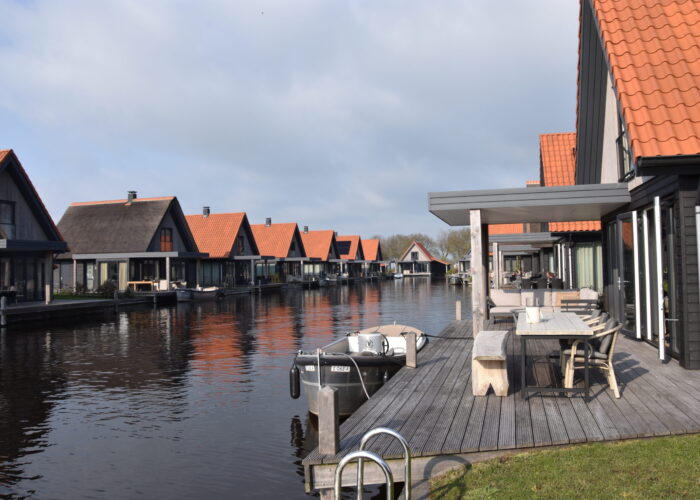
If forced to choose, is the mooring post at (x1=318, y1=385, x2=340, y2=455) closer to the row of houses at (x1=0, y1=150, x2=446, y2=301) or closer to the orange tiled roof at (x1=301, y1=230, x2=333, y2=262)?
the row of houses at (x1=0, y1=150, x2=446, y2=301)

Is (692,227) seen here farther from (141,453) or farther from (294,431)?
(141,453)

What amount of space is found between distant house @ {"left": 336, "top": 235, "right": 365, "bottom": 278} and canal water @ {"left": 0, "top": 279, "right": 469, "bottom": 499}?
64.2 metres

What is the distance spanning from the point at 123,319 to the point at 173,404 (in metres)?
16.0

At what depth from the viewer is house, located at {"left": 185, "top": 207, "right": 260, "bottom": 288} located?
4825 centimetres

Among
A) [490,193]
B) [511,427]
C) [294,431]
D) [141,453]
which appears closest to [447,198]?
[490,193]

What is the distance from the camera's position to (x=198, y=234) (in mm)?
50531

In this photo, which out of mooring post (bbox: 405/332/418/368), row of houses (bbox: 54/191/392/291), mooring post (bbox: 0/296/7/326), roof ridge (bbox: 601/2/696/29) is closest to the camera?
mooring post (bbox: 405/332/418/368)

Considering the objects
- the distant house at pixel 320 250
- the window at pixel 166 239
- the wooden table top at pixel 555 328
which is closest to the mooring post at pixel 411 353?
the wooden table top at pixel 555 328

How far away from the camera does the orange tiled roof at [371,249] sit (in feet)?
311

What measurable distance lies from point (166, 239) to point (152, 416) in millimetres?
33396

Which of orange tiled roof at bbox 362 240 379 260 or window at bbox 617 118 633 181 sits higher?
orange tiled roof at bbox 362 240 379 260

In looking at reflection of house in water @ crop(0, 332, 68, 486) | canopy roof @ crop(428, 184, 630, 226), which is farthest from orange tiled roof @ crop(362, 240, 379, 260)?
canopy roof @ crop(428, 184, 630, 226)

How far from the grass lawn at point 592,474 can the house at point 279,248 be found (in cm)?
5258

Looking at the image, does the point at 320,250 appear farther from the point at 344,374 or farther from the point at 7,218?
the point at 344,374
